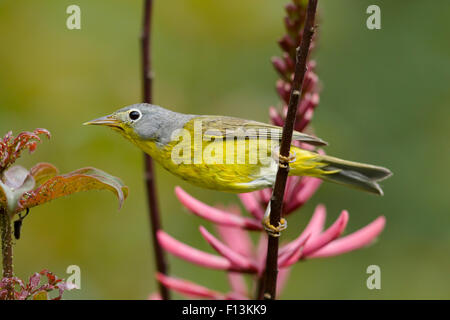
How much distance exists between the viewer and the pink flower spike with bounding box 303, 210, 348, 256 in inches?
78.4

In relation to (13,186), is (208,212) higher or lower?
lower

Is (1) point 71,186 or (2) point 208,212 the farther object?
(2) point 208,212

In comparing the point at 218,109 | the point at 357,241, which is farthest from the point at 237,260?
the point at 218,109

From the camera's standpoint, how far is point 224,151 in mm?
2766

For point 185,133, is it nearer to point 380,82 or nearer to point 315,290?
point 315,290

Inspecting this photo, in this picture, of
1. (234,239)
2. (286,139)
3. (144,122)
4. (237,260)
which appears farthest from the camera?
(234,239)

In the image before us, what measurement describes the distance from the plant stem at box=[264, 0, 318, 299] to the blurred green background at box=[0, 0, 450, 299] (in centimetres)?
240

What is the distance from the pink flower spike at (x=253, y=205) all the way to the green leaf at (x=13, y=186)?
102 centimetres

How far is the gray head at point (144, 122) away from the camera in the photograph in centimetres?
245

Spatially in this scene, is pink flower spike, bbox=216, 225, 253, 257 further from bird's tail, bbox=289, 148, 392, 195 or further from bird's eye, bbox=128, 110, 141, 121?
bird's eye, bbox=128, 110, 141, 121

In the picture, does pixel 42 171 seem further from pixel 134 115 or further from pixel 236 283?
pixel 236 283

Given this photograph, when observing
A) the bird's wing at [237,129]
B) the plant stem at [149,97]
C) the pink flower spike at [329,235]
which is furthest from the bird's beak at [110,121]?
the pink flower spike at [329,235]

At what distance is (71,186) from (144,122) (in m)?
0.92

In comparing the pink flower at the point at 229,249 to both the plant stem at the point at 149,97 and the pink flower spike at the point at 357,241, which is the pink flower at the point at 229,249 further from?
the plant stem at the point at 149,97
